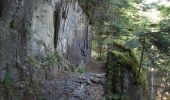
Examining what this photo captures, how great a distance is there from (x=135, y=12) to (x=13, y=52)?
1372cm

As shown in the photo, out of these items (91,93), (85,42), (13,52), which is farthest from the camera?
(85,42)

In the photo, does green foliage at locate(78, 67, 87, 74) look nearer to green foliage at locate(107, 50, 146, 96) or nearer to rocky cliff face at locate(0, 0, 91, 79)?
rocky cliff face at locate(0, 0, 91, 79)

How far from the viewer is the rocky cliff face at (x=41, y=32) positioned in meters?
9.39

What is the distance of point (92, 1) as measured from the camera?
18.6 m

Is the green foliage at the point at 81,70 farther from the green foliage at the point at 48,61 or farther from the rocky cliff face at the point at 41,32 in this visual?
the green foliage at the point at 48,61

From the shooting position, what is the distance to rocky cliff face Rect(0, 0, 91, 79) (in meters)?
9.39

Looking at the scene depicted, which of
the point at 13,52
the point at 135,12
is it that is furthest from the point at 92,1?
the point at 13,52

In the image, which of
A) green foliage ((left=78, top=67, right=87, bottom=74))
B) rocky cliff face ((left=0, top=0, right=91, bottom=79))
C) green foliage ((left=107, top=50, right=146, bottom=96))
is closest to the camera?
rocky cliff face ((left=0, top=0, right=91, bottom=79))

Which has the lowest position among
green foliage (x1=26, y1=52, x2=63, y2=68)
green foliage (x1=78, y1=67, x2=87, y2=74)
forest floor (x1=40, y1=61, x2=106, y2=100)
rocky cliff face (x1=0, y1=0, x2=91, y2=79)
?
green foliage (x1=78, y1=67, x2=87, y2=74)

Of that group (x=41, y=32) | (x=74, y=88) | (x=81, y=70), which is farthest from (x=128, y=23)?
(x=74, y=88)

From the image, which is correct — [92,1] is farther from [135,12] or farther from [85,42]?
[135,12]

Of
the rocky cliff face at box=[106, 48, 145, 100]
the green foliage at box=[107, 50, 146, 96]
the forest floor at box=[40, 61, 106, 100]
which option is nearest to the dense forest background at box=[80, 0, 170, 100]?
the green foliage at box=[107, 50, 146, 96]

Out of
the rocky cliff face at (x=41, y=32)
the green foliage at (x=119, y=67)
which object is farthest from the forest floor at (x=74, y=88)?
the rocky cliff face at (x=41, y=32)

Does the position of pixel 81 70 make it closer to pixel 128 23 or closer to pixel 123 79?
pixel 123 79
